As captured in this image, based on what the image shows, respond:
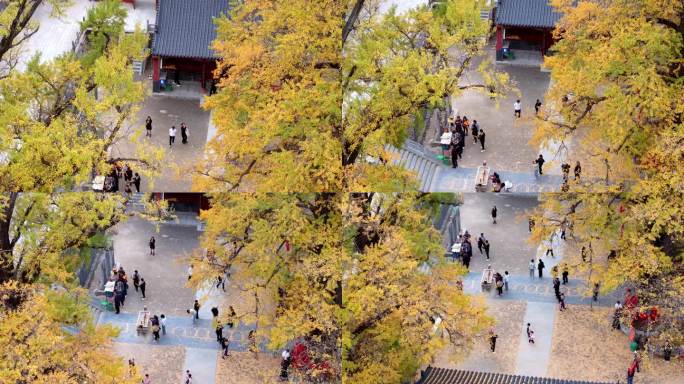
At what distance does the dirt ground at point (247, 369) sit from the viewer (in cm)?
6069

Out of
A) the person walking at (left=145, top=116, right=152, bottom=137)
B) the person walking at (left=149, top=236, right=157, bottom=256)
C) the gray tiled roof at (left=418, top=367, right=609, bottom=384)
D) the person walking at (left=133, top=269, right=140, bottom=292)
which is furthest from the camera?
the person walking at (left=145, top=116, right=152, bottom=137)

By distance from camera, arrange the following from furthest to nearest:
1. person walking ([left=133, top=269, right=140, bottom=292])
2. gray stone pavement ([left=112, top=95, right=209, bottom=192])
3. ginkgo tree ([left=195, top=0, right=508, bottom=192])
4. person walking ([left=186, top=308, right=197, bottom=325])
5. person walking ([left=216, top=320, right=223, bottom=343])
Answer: gray stone pavement ([left=112, top=95, right=209, bottom=192]), person walking ([left=133, top=269, right=140, bottom=292]), person walking ([left=186, top=308, right=197, bottom=325]), person walking ([left=216, top=320, right=223, bottom=343]), ginkgo tree ([left=195, top=0, right=508, bottom=192])

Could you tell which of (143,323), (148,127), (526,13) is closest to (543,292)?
(526,13)

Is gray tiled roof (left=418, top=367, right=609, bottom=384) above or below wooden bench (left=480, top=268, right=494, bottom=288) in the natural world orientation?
below

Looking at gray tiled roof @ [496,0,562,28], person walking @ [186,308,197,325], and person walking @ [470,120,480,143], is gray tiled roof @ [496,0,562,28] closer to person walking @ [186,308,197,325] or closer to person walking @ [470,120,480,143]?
person walking @ [470,120,480,143]

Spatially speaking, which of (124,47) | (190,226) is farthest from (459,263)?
(124,47)

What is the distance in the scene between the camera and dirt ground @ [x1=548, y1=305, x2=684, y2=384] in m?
61.1

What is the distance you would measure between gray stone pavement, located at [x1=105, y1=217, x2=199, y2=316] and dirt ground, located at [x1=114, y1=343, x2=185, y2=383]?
104 centimetres

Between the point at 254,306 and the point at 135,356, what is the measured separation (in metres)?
3.27

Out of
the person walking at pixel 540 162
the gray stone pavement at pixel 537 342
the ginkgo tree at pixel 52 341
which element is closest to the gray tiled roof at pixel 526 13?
the person walking at pixel 540 162

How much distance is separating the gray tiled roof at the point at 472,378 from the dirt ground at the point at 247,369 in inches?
149

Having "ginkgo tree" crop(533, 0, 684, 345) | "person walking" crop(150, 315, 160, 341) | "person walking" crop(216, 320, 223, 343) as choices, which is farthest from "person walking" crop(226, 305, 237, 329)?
"ginkgo tree" crop(533, 0, 684, 345)

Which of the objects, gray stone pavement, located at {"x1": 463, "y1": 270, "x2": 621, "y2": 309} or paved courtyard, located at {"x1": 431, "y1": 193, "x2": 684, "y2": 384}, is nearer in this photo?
paved courtyard, located at {"x1": 431, "y1": 193, "x2": 684, "y2": 384}

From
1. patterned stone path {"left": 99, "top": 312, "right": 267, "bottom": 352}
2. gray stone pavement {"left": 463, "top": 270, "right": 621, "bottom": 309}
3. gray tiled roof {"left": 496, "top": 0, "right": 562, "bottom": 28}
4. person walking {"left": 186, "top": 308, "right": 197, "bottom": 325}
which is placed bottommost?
patterned stone path {"left": 99, "top": 312, "right": 267, "bottom": 352}
